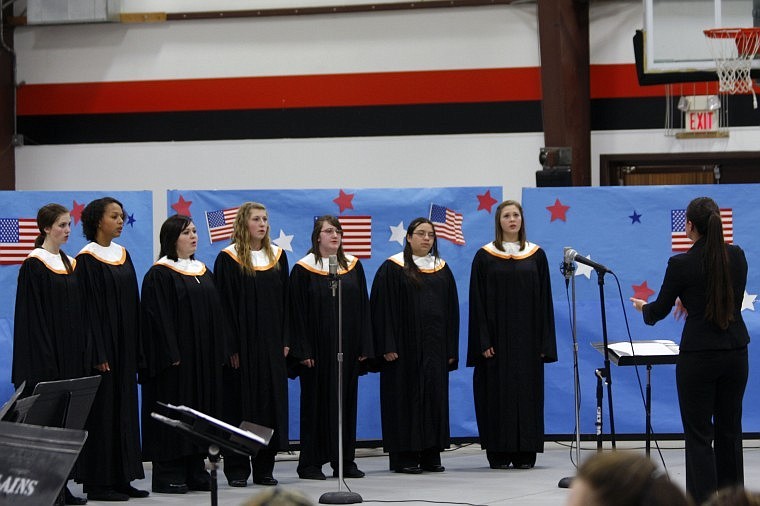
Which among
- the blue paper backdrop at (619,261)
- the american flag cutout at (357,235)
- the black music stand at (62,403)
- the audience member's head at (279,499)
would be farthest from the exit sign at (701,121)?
the audience member's head at (279,499)

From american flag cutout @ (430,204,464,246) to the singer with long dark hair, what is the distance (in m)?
3.09

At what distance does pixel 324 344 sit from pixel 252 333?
537mm

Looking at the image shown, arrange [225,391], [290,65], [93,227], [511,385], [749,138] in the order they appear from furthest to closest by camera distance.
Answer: [290,65]
[749,138]
[511,385]
[225,391]
[93,227]

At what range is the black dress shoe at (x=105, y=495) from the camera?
7289 mm

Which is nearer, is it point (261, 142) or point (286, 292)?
point (286, 292)

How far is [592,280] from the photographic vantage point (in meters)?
9.22

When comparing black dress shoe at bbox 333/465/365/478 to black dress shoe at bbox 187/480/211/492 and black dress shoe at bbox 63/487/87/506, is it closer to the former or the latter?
black dress shoe at bbox 187/480/211/492

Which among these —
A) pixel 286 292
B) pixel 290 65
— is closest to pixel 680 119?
pixel 290 65

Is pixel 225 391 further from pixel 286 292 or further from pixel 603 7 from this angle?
pixel 603 7

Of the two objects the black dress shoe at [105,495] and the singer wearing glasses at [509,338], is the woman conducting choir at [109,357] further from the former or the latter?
the singer wearing glasses at [509,338]

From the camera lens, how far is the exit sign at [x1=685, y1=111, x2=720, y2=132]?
1150 cm

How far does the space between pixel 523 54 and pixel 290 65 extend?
2379 mm

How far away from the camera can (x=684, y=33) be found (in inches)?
372

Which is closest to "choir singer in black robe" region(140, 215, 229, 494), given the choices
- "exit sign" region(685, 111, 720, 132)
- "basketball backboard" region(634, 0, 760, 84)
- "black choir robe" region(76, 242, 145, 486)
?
"black choir robe" region(76, 242, 145, 486)
